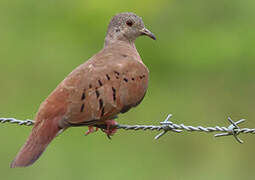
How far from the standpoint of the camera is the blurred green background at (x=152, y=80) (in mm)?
9844

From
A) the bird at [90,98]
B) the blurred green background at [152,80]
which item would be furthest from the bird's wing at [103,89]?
the blurred green background at [152,80]

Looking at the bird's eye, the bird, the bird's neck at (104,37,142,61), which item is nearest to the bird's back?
the bird

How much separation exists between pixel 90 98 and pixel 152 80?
6.21 meters

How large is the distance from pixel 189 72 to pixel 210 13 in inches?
82.6

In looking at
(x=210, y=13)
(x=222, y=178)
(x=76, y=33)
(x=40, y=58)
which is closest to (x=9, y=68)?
(x=40, y=58)

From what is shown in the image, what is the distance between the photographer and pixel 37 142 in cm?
636

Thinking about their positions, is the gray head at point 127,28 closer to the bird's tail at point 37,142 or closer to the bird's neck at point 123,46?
the bird's neck at point 123,46

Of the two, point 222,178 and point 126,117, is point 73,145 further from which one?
point 222,178

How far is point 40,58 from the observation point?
13.6 meters

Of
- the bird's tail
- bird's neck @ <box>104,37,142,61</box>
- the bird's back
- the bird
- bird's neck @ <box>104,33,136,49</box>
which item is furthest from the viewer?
bird's neck @ <box>104,33,136,49</box>

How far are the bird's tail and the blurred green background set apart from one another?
104 inches

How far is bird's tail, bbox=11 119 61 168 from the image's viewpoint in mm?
6199

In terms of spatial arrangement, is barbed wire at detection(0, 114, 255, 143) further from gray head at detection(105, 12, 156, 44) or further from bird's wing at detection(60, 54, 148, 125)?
gray head at detection(105, 12, 156, 44)

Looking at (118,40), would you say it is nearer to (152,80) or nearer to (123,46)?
(123,46)
